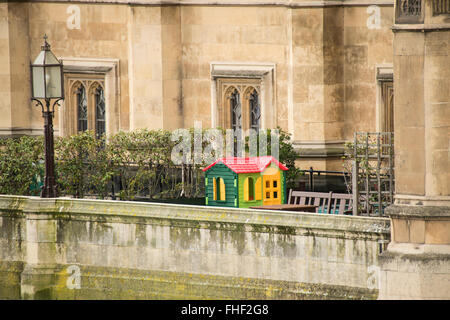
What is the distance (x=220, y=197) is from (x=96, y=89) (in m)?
9.60

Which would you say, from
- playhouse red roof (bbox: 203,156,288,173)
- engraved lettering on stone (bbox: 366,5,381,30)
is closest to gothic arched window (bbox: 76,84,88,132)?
engraved lettering on stone (bbox: 366,5,381,30)

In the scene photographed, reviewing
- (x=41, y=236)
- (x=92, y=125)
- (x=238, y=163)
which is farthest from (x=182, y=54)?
(x=41, y=236)

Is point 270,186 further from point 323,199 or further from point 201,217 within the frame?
point 201,217

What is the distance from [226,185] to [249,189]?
0.42 metres

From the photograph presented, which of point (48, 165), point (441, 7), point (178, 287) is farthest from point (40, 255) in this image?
point (441, 7)

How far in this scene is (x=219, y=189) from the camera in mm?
25641

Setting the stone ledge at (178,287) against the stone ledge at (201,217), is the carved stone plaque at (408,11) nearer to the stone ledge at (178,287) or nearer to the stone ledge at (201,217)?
the stone ledge at (201,217)

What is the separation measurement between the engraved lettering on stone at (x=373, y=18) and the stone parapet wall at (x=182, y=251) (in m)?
10.6

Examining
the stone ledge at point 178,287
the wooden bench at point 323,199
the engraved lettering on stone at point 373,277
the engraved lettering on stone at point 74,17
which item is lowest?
the stone ledge at point 178,287

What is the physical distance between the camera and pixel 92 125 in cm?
3447

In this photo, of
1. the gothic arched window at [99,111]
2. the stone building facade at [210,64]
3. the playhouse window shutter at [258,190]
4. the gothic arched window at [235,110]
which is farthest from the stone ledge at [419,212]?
the gothic arched window at [99,111]

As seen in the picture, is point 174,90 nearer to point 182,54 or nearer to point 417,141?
point 182,54

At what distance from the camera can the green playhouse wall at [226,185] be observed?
83.0 feet

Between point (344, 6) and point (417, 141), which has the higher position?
point (344, 6)
